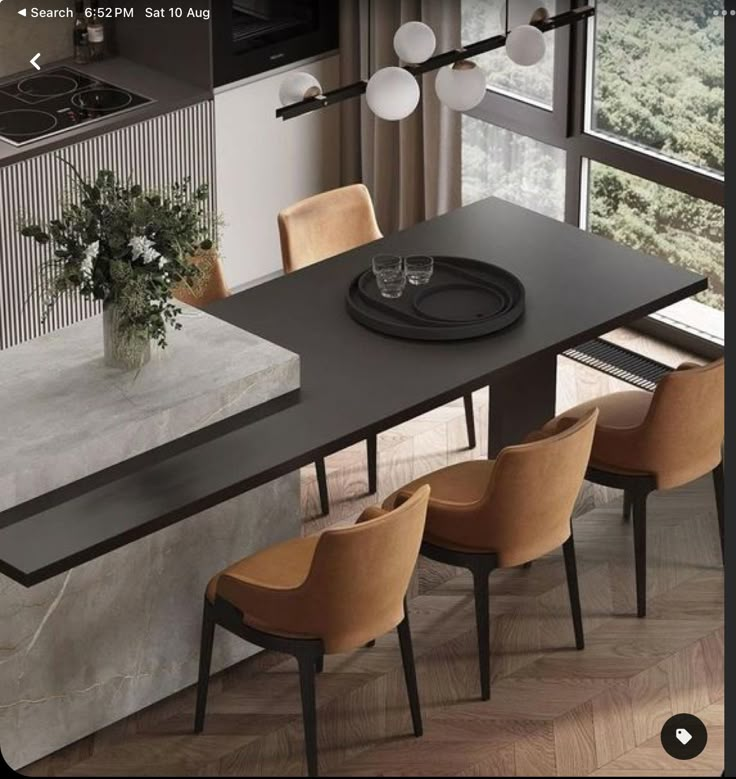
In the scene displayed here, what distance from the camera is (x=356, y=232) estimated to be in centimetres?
539

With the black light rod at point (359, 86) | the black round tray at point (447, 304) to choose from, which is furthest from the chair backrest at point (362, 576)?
the black light rod at point (359, 86)

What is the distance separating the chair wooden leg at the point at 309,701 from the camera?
12.6ft

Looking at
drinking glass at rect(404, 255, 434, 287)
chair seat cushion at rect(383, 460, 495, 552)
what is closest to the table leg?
drinking glass at rect(404, 255, 434, 287)

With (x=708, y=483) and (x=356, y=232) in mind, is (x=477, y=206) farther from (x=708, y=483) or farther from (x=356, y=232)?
(x=708, y=483)

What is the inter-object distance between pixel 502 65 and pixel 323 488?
207 centimetres

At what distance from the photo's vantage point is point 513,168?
6.40 m

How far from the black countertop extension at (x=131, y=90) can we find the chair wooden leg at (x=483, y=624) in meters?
2.37

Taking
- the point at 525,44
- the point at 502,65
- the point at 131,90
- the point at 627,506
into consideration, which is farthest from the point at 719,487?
the point at 131,90

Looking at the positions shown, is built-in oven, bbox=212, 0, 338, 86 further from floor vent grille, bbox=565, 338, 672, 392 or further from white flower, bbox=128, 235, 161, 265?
white flower, bbox=128, 235, 161, 265

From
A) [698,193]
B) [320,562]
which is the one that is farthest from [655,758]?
[698,193]

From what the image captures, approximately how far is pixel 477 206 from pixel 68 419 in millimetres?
1983

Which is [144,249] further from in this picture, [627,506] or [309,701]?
[627,506]

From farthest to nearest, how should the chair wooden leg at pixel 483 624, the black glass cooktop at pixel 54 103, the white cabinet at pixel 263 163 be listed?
the white cabinet at pixel 263 163, the black glass cooktop at pixel 54 103, the chair wooden leg at pixel 483 624

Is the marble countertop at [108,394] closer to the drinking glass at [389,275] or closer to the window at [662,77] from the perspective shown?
the drinking glass at [389,275]
